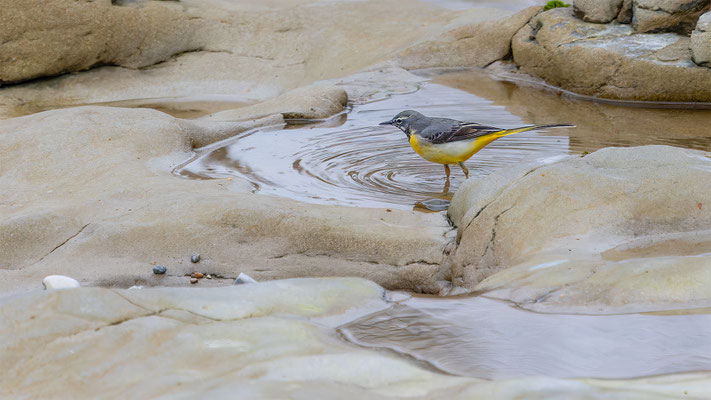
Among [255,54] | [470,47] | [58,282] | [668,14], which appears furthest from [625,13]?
[58,282]

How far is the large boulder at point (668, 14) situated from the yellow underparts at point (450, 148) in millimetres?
4020

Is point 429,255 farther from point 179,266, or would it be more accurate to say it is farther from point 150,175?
point 150,175

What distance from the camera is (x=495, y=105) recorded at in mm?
8891

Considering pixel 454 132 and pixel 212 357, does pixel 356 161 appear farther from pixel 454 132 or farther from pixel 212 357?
pixel 212 357

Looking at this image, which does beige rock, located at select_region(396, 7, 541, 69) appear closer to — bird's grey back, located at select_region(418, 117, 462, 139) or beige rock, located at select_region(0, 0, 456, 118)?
beige rock, located at select_region(0, 0, 456, 118)

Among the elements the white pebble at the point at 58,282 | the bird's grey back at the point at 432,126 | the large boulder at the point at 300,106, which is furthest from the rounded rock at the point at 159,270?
the large boulder at the point at 300,106

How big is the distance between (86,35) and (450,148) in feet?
20.9

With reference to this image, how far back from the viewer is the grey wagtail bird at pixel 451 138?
239 inches

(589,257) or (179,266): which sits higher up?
(589,257)

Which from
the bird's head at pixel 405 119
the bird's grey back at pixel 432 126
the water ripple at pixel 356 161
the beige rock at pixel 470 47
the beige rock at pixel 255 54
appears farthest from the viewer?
the beige rock at pixel 470 47

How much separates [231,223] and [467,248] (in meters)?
1.46

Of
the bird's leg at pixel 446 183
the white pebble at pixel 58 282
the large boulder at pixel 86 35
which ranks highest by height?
the large boulder at pixel 86 35

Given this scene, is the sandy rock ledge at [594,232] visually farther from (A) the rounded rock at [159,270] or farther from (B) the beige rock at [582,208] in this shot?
(A) the rounded rock at [159,270]

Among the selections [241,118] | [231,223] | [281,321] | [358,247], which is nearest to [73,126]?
[241,118]
